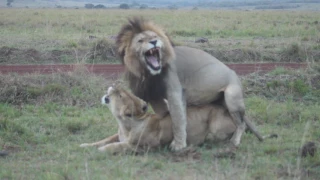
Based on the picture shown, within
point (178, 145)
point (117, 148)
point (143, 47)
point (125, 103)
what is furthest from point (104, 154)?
point (143, 47)

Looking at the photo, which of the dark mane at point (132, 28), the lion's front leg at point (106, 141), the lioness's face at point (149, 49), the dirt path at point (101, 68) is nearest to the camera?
the lioness's face at point (149, 49)

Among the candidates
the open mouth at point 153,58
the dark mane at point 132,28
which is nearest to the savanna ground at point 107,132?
the open mouth at point 153,58

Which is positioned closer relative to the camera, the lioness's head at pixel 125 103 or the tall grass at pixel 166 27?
the lioness's head at pixel 125 103

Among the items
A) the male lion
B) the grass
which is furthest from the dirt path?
the male lion

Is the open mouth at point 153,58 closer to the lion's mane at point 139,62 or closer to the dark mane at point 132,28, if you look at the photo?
the lion's mane at point 139,62

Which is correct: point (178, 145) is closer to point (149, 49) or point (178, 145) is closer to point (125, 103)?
point (125, 103)

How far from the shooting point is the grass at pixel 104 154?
5953mm

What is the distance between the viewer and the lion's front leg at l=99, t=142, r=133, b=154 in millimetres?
6777

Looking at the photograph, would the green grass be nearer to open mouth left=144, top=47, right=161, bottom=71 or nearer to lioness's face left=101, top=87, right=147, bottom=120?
lioness's face left=101, top=87, right=147, bottom=120

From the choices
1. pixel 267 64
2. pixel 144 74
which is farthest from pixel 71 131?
pixel 267 64

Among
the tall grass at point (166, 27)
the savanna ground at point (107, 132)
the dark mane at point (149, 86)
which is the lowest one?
the tall grass at point (166, 27)

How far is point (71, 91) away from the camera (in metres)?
10.3

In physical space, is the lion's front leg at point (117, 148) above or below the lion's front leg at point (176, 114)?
below

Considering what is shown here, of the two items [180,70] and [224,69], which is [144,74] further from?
[224,69]
